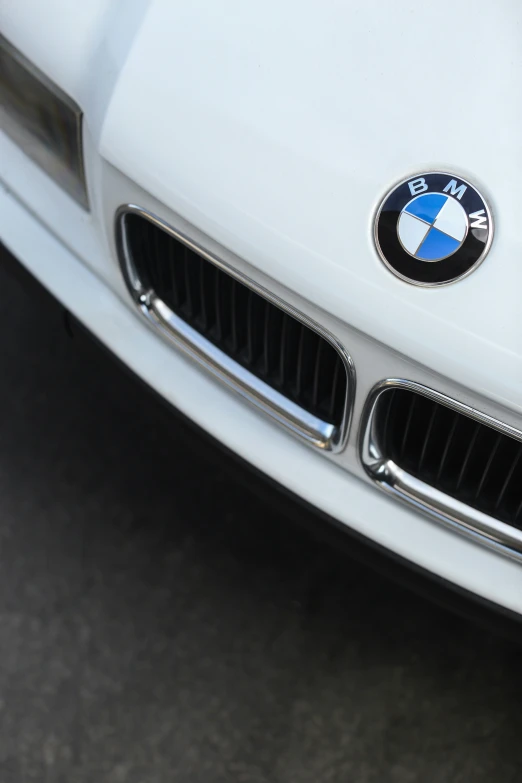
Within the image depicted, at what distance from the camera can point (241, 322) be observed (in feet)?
3.81

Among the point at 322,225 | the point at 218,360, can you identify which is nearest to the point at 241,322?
the point at 218,360

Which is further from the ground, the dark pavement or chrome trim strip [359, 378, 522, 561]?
chrome trim strip [359, 378, 522, 561]

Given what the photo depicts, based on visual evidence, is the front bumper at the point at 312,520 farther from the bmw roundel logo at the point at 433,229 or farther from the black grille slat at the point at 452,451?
the bmw roundel logo at the point at 433,229

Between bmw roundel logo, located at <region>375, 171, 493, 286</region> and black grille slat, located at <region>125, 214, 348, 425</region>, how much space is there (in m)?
0.18

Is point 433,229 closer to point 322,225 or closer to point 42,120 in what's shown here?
point 322,225

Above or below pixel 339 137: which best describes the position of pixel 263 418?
below

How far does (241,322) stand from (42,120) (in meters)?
0.38

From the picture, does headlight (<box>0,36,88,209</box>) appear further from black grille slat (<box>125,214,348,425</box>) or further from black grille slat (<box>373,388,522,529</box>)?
black grille slat (<box>373,388,522,529</box>)

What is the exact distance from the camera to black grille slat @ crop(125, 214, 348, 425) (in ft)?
3.62

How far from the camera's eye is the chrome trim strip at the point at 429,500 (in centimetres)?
105

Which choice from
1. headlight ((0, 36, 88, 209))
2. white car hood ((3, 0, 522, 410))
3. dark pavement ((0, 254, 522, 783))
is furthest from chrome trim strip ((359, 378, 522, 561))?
headlight ((0, 36, 88, 209))

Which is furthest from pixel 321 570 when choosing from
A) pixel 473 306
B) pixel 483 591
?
pixel 473 306

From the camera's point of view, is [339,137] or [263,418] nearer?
[339,137]

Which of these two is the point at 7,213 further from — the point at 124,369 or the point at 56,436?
the point at 56,436
